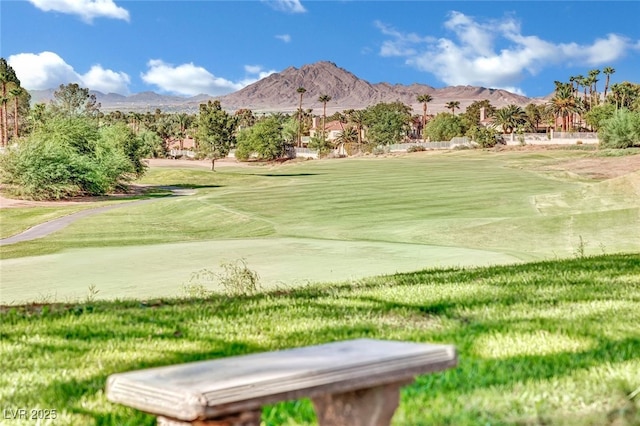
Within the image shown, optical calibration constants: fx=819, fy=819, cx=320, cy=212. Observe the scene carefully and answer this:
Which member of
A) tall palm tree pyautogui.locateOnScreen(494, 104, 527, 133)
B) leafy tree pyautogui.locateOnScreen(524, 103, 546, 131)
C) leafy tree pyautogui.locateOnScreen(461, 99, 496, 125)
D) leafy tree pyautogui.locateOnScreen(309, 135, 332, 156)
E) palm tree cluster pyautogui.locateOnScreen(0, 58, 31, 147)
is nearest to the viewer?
palm tree cluster pyautogui.locateOnScreen(0, 58, 31, 147)

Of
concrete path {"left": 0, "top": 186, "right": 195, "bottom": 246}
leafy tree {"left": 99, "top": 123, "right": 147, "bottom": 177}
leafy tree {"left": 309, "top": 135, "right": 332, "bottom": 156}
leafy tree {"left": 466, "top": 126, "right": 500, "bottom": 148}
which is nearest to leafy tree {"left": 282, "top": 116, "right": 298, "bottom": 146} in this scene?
leafy tree {"left": 309, "top": 135, "right": 332, "bottom": 156}

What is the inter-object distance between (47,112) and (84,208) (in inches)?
1477

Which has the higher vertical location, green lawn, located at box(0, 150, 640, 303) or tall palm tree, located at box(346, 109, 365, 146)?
tall palm tree, located at box(346, 109, 365, 146)

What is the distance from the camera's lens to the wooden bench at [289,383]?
3000 mm

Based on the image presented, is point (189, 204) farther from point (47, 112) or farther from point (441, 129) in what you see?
point (441, 129)

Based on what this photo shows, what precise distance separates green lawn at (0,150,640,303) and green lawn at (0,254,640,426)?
8182 millimetres

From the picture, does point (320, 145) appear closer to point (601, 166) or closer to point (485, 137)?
point (485, 137)

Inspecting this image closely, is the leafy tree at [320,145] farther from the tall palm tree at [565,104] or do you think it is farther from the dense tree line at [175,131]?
the tall palm tree at [565,104]

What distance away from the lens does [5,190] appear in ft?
196

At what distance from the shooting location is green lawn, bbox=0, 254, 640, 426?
4.62 m

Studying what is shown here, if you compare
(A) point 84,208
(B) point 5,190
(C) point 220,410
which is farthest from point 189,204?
(C) point 220,410

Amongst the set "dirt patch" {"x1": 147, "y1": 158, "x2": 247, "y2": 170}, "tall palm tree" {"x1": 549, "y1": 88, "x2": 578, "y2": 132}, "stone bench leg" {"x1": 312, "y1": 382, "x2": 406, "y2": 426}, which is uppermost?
"tall palm tree" {"x1": 549, "y1": 88, "x2": 578, "y2": 132}

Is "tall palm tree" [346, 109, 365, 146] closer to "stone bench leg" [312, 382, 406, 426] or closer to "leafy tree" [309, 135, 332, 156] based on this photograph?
"leafy tree" [309, 135, 332, 156]

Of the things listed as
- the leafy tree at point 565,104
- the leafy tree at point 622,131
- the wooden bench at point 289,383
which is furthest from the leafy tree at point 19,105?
the wooden bench at point 289,383
